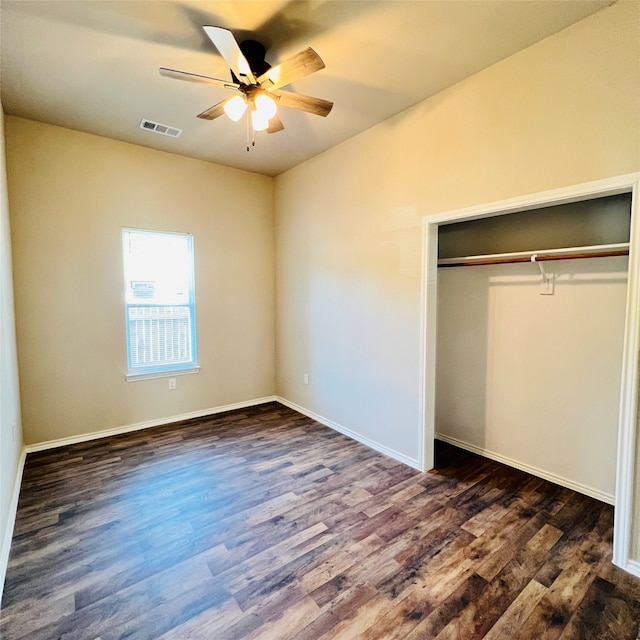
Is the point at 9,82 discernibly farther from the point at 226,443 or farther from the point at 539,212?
the point at 539,212

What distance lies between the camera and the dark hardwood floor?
1.58 m

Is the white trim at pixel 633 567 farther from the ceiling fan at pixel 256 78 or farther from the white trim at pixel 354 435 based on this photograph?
the ceiling fan at pixel 256 78

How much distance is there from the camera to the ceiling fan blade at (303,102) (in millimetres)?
2145

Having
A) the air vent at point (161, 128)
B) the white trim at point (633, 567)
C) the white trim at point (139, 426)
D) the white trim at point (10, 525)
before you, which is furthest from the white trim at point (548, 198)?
the white trim at point (10, 525)

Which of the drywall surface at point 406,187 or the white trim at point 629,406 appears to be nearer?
the white trim at point 629,406

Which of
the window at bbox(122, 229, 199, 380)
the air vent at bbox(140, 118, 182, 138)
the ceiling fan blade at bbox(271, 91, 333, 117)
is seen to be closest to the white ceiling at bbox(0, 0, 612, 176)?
the air vent at bbox(140, 118, 182, 138)

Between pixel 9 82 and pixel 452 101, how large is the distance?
3.29 meters

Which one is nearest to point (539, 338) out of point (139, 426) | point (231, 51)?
point (231, 51)

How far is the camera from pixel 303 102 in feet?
7.29

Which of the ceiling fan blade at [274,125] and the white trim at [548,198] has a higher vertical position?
the ceiling fan blade at [274,125]

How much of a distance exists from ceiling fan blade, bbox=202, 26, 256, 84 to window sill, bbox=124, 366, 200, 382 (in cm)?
310

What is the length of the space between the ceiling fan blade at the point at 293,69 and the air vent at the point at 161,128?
1637 millimetres

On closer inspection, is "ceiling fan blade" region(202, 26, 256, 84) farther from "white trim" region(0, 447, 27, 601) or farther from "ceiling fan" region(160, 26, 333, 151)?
"white trim" region(0, 447, 27, 601)

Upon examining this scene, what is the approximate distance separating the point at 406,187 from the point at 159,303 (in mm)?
2925
